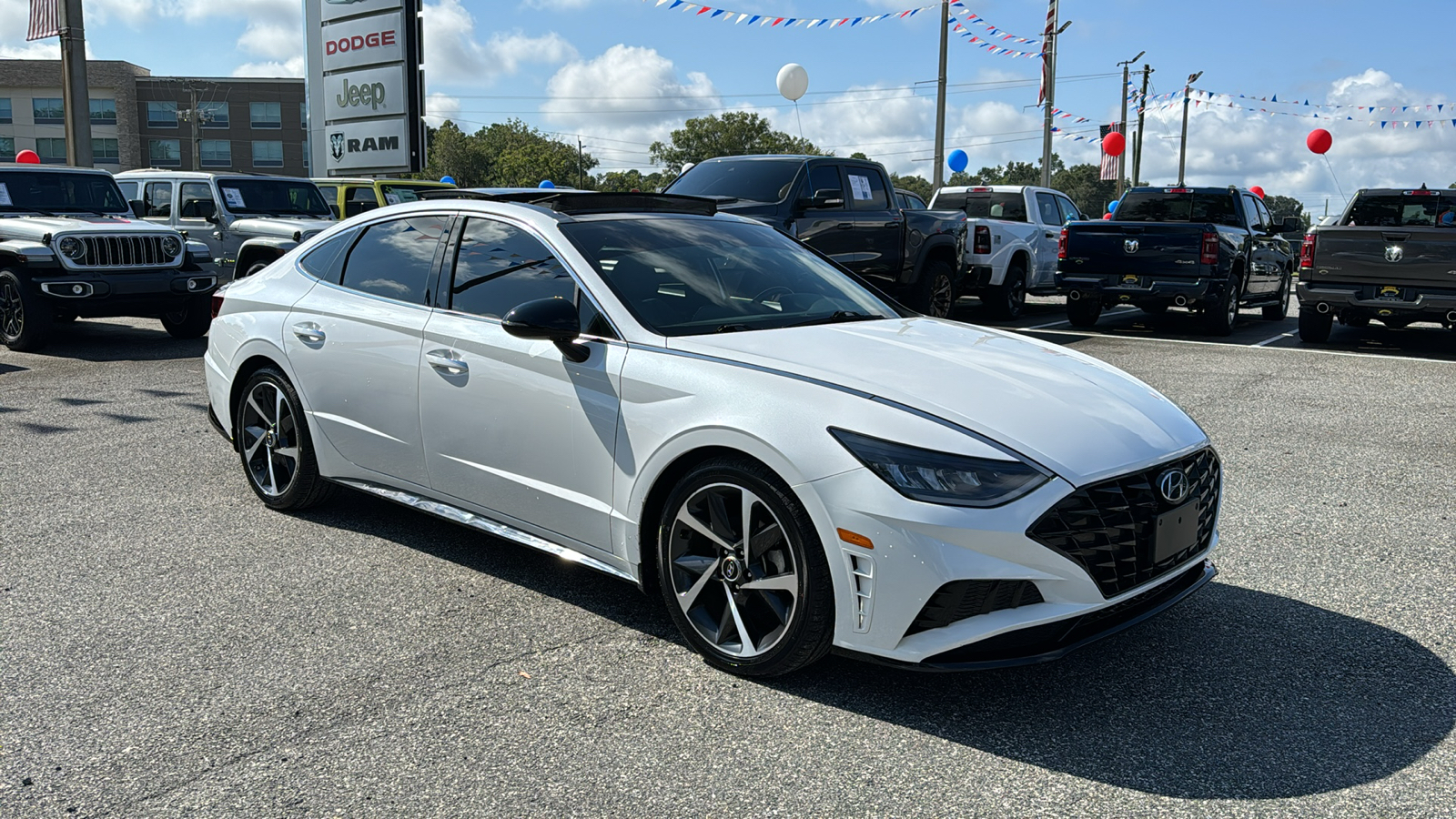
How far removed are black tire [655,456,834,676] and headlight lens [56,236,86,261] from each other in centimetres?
1012

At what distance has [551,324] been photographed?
393cm

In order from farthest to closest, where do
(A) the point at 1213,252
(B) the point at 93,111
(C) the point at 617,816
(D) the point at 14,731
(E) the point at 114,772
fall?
1. (B) the point at 93,111
2. (A) the point at 1213,252
3. (D) the point at 14,731
4. (E) the point at 114,772
5. (C) the point at 617,816

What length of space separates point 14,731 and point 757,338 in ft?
8.26

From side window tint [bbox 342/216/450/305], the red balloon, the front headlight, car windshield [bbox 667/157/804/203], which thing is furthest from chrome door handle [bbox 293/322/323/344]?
the red balloon

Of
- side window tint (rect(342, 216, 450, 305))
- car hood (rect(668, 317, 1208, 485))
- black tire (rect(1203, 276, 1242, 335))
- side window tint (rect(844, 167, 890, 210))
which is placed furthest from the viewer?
black tire (rect(1203, 276, 1242, 335))

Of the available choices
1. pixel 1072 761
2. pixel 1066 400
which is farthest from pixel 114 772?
pixel 1066 400

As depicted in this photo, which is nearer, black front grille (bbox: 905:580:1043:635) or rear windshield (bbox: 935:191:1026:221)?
black front grille (bbox: 905:580:1043:635)

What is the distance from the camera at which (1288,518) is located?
5.62 meters

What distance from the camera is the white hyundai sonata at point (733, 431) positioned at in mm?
3225

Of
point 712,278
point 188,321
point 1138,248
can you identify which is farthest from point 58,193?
point 1138,248

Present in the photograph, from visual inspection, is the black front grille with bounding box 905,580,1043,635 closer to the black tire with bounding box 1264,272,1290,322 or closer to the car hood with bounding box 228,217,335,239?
the car hood with bounding box 228,217,335,239

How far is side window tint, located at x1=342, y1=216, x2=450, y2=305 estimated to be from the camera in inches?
189

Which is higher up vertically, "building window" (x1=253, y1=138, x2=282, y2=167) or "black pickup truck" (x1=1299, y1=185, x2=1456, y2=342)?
"building window" (x1=253, y1=138, x2=282, y2=167)

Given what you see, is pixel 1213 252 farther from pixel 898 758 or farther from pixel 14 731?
pixel 14 731
